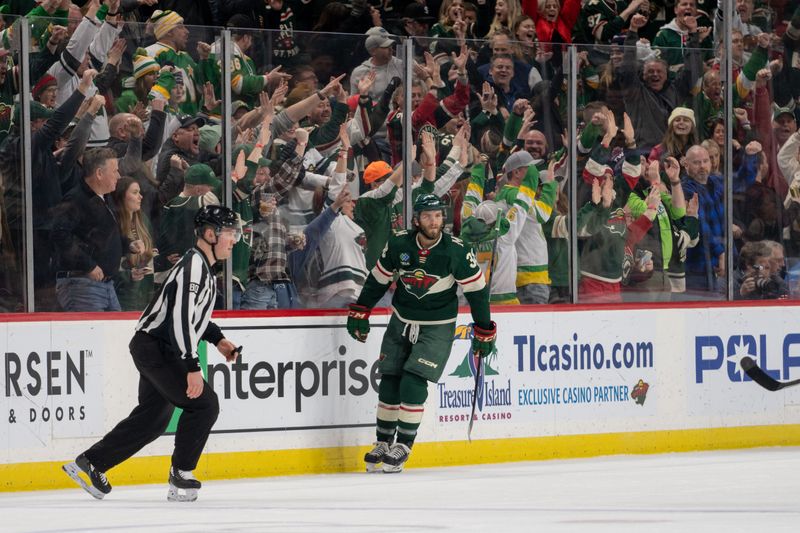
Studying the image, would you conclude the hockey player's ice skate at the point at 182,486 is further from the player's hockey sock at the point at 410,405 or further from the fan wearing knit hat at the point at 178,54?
the fan wearing knit hat at the point at 178,54

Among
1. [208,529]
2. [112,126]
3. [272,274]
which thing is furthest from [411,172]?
[208,529]

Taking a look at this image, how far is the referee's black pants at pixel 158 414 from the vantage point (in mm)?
8156

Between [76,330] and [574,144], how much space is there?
11.7 ft

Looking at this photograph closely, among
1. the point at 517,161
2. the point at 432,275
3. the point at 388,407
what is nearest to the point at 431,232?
the point at 432,275

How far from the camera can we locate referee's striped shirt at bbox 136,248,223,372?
26.5 feet

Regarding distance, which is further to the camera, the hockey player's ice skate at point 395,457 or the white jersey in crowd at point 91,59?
the hockey player's ice skate at point 395,457

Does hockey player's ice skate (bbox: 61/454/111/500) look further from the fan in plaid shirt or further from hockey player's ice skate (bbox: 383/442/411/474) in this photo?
hockey player's ice skate (bbox: 383/442/411/474)

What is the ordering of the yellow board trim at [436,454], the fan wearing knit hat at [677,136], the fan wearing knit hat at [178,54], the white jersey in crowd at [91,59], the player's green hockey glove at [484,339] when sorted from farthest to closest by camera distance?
the fan wearing knit hat at [677,136] < the player's green hockey glove at [484,339] < the fan wearing knit hat at [178,54] < the white jersey in crowd at [91,59] < the yellow board trim at [436,454]

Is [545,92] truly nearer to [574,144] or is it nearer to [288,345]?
[574,144]

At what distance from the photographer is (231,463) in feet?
31.0

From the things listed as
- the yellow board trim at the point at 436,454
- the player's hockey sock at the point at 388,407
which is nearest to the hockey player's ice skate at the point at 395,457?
the player's hockey sock at the point at 388,407

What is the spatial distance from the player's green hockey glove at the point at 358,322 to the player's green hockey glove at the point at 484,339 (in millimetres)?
638

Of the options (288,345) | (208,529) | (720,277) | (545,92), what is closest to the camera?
(208,529)

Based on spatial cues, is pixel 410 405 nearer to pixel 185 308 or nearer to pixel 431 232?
pixel 431 232
